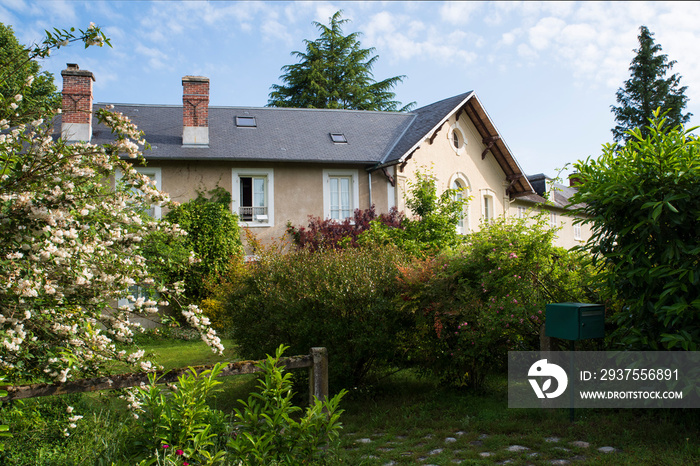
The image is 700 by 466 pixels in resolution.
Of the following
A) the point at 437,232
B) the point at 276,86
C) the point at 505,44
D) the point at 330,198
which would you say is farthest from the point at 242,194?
the point at 276,86

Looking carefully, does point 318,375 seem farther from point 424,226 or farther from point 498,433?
point 424,226

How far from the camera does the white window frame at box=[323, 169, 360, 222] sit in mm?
16094

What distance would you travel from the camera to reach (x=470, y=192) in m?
18.3

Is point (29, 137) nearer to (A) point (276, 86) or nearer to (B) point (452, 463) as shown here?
(B) point (452, 463)

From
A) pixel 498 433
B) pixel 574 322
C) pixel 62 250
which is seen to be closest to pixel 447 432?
pixel 498 433

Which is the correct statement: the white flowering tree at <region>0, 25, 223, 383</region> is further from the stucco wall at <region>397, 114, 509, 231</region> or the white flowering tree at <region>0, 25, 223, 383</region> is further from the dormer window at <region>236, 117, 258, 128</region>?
the dormer window at <region>236, 117, 258, 128</region>

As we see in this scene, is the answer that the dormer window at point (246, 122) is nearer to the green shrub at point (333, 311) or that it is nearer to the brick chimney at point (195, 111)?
the brick chimney at point (195, 111)

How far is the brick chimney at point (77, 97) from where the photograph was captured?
15.0 metres

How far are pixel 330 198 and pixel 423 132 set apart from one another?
3.77 m

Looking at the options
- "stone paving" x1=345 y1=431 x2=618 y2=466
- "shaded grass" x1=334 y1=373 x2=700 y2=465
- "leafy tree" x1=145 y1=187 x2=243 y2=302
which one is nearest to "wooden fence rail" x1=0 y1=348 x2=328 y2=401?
"shaded grass" x1=334 y1=373 x2=700 y2=465

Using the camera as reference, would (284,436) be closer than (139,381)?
Yes

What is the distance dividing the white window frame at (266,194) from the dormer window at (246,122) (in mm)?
2326

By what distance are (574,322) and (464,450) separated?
66.9 inches

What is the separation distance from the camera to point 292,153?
626 inches
